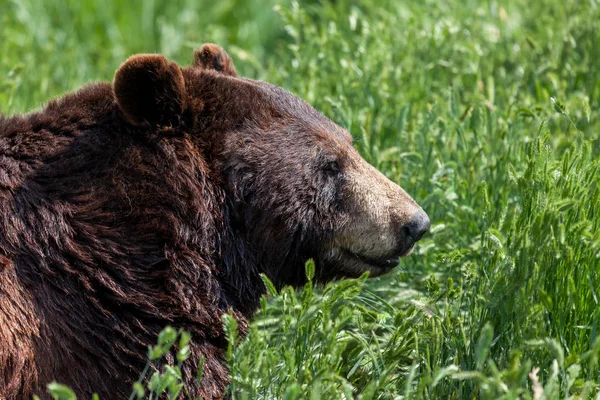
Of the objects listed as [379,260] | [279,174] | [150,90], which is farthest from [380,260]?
[150,90]

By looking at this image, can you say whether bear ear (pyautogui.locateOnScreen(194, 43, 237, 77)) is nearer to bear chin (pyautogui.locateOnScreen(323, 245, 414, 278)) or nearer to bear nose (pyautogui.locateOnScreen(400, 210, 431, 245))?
bear chin (pyautogui.locateOnScreen(323, 245, 414, 278))

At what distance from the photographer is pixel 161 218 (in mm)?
3998

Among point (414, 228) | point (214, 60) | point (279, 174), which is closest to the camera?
point (279, 174)

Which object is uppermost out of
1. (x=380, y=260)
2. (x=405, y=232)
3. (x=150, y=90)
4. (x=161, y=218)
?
(x=150, y=90)

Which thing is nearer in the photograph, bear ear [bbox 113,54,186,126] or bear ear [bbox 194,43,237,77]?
bear ear [bbox 113,54,186,126]

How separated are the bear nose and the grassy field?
0.62 ft

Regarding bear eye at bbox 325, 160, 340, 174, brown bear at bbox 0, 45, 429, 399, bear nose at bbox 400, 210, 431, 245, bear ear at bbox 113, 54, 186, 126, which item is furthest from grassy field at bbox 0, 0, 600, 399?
bear ear at bbox 113, 54, 186, 126

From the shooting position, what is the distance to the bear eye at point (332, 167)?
14.3ft

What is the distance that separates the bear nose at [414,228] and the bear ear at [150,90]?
1142 mm

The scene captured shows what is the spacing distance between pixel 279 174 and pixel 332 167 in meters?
0.31

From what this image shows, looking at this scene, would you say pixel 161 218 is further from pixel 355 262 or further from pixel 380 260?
pixel 380 260

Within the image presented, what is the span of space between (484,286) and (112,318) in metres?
1.57

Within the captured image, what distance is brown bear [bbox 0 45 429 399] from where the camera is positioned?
380 centimetres

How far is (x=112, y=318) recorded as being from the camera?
386cm
